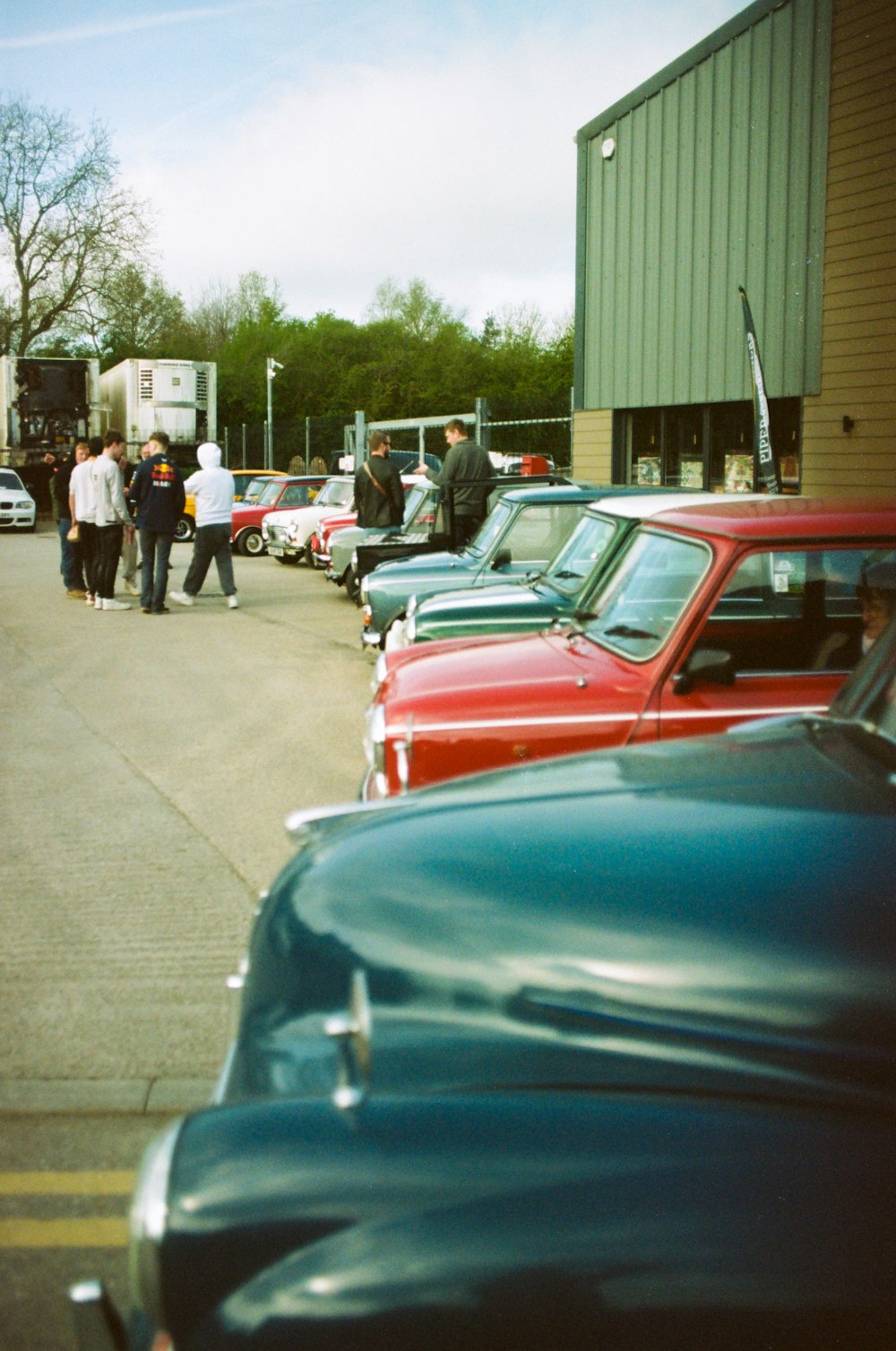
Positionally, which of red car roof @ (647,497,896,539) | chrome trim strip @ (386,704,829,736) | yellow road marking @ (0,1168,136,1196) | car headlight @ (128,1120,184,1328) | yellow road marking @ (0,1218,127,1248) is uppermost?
Answer: red car roof @ (647,497,896,539)

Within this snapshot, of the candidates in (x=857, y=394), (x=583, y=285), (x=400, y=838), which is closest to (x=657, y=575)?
(x=400, y=838)

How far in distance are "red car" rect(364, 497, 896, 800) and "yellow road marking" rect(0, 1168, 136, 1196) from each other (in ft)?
5.70

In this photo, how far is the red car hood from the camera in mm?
4797

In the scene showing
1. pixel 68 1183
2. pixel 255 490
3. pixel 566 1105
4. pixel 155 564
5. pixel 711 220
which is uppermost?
pixel 711 220

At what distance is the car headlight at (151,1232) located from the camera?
1.70 metres

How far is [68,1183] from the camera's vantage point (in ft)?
11.4

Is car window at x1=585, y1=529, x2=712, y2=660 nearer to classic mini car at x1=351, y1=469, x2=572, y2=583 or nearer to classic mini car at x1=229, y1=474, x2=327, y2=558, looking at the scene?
classic mini car at x1=351, y1=469, x2=572, y2=583

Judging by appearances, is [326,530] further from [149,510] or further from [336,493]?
[149,510]

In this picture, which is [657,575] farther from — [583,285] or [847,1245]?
[583,285]

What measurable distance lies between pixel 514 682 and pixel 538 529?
17.4 feet

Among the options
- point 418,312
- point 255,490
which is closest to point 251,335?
point 418,312

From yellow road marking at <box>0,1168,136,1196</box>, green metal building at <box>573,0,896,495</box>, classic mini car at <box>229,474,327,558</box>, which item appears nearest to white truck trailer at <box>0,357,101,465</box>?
classic mini car at <box>229,474,327,558</box>

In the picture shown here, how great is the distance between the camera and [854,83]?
1406cm

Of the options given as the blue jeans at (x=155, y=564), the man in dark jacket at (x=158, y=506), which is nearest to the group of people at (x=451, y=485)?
the man in dark jacket at (x=158, y=506)
